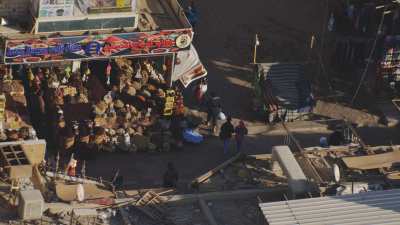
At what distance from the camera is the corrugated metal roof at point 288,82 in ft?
163

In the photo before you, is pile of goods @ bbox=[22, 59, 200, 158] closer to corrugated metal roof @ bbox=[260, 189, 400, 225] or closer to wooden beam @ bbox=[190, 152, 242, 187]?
wooden beam @ bbox=[190, 152, 242, 187]

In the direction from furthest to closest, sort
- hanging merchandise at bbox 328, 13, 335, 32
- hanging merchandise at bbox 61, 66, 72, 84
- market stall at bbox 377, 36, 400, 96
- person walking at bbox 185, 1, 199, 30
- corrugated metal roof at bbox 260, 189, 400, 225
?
hanging merchandise at bbox 328, 13, 335, 32 → person walking at bbox 185, 1, 199, 30 → market stall at bbox 377, 36, 400, 96 → hanging merchandise at bbox 61, 66, 72, 84 → corrugated metal roof at bbox 260, 189, 400, 225

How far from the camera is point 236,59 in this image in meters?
52.9

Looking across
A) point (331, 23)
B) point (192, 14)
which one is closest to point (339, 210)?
point (331, 23)

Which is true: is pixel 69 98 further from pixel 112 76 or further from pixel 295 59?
pixel 295 59

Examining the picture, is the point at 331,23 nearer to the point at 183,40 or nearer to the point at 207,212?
the point at 183,40

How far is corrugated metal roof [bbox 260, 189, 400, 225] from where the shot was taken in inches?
1481

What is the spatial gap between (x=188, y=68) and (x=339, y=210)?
42.0 feet

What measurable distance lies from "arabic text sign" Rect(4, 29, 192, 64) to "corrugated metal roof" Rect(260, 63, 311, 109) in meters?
4.26

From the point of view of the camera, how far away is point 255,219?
39594 millimetres

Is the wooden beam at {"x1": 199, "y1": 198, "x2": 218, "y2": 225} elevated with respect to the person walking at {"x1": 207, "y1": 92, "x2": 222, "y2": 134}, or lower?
lower

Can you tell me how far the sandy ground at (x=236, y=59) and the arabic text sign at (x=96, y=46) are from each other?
150 inches

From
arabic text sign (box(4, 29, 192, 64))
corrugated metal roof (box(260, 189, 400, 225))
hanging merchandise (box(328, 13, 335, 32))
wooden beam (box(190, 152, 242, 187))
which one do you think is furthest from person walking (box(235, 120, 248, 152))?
hanging merchandise (box(328, 13, 335, 32))

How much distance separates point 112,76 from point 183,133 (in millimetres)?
3892
